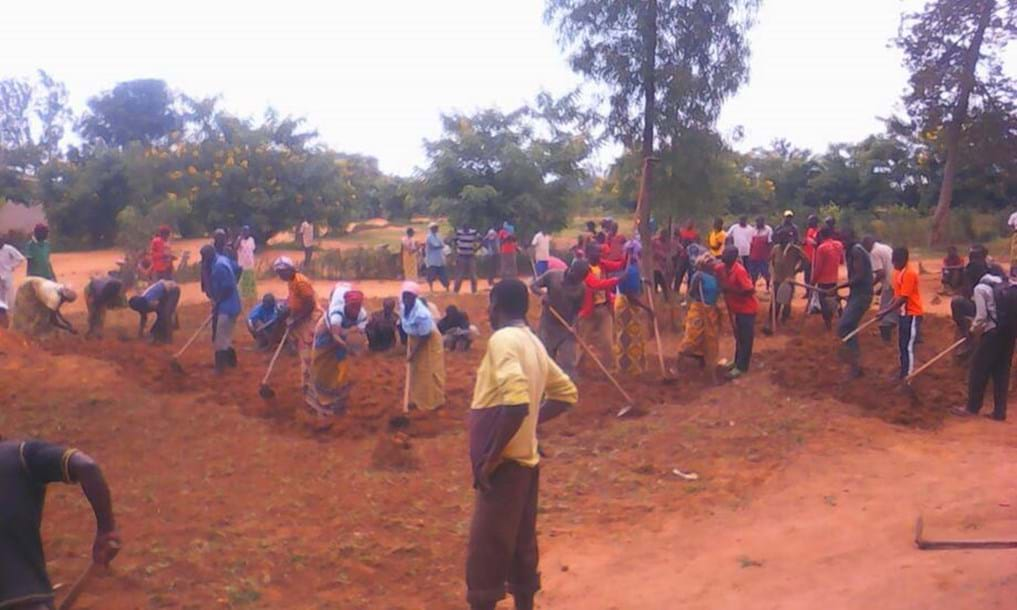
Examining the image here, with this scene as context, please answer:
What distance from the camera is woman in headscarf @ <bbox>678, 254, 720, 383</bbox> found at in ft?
33.4

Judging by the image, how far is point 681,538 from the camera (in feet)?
20.7

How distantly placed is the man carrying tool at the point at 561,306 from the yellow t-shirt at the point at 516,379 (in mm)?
5190

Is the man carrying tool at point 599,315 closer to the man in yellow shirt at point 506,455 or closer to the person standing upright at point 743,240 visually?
the person standing upright at point 743,240

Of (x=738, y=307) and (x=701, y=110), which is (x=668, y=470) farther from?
(x=701, y=110)

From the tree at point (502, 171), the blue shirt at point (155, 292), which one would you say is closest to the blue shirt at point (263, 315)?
the blue shirt at point (155, 292)

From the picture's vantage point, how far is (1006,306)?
8516 millimetres

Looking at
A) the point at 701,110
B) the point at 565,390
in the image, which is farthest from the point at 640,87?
the point at 565,390

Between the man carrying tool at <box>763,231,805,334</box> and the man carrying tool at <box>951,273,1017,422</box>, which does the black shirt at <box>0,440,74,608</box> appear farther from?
the man carrying tool at <box>763,231,805,334</box>

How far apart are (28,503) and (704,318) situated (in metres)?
7.92

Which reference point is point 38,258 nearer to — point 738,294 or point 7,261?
point 7,261

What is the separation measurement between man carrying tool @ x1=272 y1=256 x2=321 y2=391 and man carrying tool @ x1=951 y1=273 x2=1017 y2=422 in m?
6.12

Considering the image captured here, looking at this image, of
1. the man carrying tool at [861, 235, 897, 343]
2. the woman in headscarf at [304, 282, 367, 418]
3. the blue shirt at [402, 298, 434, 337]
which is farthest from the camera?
the man carrying tool at [861, 235, 897, 343]

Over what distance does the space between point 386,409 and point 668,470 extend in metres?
2.81

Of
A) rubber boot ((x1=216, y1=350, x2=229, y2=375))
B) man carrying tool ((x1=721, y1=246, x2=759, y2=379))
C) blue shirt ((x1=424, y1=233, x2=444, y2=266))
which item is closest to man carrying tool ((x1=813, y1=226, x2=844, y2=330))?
man carrying tool ((x1=721, y1=246, x2=759, y2=379))
